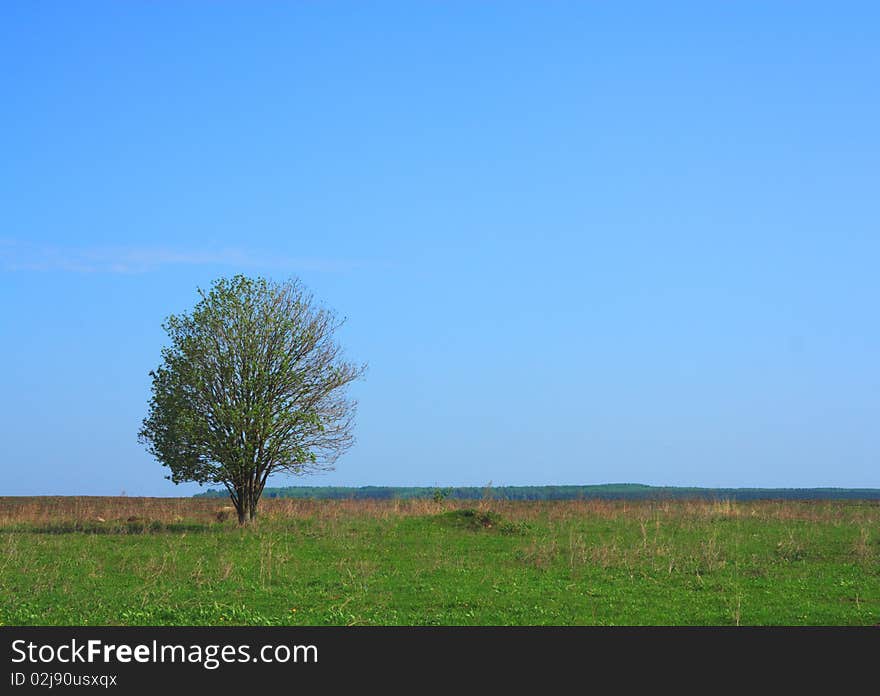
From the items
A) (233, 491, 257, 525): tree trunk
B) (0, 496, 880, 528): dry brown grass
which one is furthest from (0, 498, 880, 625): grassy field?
(233, 491, 257, 525): tree trunk

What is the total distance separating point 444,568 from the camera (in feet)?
92.8

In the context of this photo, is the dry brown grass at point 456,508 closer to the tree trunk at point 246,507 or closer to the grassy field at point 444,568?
the grassy field at point 444,568

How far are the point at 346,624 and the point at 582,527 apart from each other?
2366 cm

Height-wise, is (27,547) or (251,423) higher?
(251,423)

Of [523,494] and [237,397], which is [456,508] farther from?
[523,494]

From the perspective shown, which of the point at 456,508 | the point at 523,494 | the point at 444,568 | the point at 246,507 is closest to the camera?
the point at 444,568

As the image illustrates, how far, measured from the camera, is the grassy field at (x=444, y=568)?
2070 centimetres

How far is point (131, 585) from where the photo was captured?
24.8m

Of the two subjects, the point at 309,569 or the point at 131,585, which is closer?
the point at 131,585

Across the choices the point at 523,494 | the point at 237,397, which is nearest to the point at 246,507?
the point at 237,397
